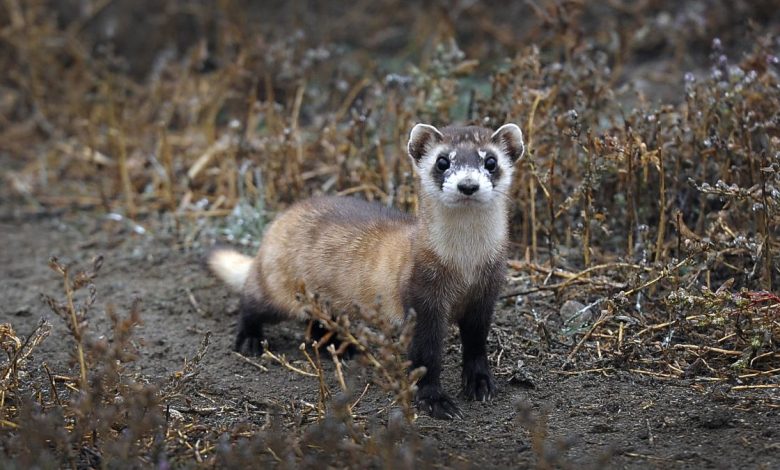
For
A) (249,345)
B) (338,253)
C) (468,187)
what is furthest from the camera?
(249,345)

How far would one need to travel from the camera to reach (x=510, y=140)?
13.6 ft

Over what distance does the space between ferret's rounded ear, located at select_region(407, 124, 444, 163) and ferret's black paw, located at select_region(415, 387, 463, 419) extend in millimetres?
919

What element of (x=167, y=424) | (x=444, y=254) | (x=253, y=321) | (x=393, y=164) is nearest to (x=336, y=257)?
(x=253, y=321)

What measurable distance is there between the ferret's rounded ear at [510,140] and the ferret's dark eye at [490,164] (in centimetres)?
10

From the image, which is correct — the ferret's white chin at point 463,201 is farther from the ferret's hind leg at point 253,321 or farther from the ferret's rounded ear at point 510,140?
the ferret's hind leg at point 253,321

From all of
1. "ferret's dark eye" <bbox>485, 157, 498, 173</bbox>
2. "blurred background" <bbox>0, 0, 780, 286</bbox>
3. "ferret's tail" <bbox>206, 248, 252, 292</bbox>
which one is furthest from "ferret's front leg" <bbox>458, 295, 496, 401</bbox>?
"ferret's tail" <bbox>206, 248, 252, 292</bbox>

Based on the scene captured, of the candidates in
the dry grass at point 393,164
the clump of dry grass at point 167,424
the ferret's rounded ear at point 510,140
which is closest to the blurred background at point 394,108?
the dry grass at point 393,164

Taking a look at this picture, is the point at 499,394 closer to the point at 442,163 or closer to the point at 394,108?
the point at 442,163

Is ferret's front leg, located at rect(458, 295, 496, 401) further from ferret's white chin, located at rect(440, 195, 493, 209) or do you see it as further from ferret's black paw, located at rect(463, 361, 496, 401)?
ferret's white chin, located at rect(440, 195, 493, 209)

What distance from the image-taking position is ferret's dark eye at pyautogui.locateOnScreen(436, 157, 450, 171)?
398 centimetres

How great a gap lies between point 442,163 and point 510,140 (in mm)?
329

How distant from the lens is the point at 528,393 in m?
4.19

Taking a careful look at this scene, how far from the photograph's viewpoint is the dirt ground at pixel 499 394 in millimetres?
3564

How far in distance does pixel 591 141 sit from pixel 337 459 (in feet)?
6.63
